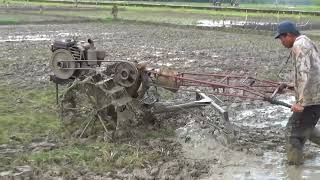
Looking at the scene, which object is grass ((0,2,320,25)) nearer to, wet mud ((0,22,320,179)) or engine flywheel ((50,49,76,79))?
wet mud ((0,22,320,179))

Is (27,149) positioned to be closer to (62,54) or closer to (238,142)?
(62,54)

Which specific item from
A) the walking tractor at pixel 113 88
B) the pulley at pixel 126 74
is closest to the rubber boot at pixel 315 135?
the walking tractor at pixel 113 88

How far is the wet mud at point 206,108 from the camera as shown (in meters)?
6.60

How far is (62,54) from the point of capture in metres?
8.63

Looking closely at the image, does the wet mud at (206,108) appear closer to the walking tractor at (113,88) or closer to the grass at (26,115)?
the walking tractor at (113,88)

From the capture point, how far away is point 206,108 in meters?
9.78

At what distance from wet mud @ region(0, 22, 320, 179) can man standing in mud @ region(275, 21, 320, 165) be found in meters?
0.32

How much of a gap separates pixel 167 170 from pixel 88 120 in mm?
2075

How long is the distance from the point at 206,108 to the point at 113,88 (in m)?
2.31

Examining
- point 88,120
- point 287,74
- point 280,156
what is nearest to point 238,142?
point 280,156

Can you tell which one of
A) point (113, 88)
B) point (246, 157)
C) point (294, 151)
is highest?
point (113, 88)

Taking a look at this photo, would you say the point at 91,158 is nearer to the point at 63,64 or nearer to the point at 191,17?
the point at 63,64

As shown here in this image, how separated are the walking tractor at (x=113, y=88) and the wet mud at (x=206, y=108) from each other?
45 centimetres

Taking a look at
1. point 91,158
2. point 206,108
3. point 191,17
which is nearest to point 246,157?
point 91,158
